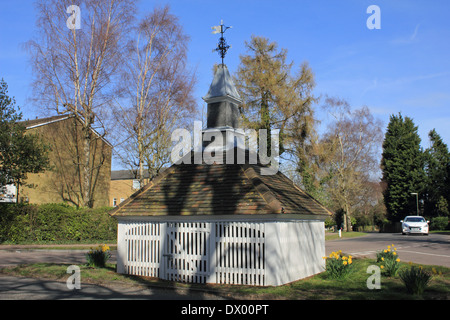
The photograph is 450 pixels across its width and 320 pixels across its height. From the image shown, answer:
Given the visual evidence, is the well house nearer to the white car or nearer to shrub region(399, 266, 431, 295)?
shrub region(399, 266, 431, 295)

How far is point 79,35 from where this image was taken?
27719 millimetres

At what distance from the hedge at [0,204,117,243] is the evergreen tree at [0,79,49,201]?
10.4 ft

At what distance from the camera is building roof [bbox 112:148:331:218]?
10805mm

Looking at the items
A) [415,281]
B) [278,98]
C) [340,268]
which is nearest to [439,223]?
[278,98]

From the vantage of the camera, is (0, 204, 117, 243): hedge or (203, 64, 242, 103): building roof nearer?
(203, 64, 242, 103): building roof

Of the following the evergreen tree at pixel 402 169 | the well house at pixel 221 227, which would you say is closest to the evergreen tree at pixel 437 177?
the evergreen tree at pixel 402 169

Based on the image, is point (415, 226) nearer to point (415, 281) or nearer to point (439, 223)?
point (439, 223)

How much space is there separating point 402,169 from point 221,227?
179 feet

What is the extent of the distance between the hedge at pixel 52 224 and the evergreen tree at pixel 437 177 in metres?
44.8

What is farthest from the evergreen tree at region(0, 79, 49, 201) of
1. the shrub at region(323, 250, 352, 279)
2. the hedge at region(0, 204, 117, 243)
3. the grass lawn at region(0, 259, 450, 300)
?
the shrub at region(323, 250, 352, 279)

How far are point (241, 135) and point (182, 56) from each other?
58.9ft

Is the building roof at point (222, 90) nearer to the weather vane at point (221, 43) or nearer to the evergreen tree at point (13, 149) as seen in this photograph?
the weather vane at point (221, 43)

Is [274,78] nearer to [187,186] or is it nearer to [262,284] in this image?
[187,186]

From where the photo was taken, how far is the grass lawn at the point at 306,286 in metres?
8.99
